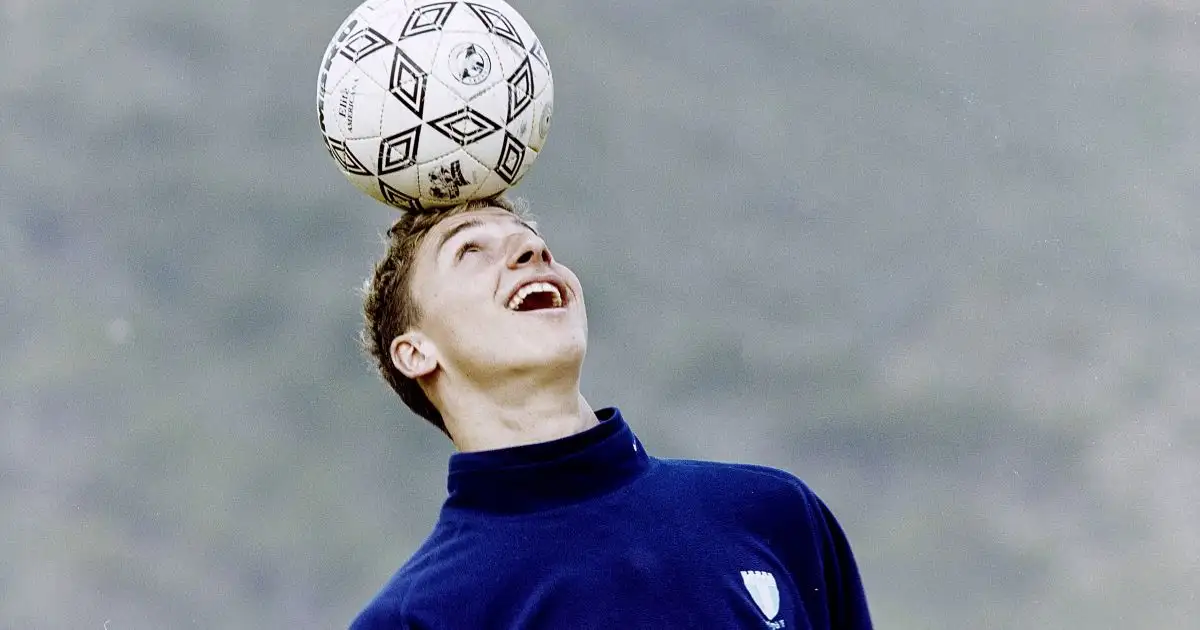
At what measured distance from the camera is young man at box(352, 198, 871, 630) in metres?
3.11

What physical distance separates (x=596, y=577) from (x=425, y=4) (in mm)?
1575

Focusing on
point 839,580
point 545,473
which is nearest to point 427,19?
point 545,473

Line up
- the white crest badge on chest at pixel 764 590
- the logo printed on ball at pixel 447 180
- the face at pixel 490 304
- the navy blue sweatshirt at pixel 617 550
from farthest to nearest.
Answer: the logo printed on ball at pixel 447 180, the face at pixel 490 304, the white crest badge on chest at pixel 764 590, the navy blue sweatshirt at pixel 617 550

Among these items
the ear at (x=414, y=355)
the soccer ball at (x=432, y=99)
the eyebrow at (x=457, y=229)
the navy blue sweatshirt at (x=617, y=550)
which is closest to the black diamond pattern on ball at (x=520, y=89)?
the soccer ball at (x=432, y=99)

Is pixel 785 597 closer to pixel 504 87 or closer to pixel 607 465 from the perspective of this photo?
pixel 607 465

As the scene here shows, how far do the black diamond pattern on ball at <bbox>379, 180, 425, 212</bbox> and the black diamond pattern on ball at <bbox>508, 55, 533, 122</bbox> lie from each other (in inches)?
14.1

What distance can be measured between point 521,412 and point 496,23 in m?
1.04

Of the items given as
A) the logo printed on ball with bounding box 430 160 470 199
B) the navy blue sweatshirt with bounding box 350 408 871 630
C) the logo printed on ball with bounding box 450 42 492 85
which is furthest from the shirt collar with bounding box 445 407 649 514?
the logo printed on ball with bounding box 450 42 492 85

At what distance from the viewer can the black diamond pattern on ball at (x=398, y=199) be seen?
3631mm

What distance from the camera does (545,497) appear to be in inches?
131

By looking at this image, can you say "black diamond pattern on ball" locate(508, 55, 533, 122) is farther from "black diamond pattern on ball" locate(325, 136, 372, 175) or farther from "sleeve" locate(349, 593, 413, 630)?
"sleeve" locate(349, 593, 413, 630)

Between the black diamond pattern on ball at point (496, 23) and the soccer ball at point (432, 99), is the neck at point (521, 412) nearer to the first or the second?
the soccer ball at point (432, 99)

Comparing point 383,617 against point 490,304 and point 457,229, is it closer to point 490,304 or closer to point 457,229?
point 490,304

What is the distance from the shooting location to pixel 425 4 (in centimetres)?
359
